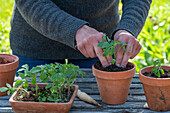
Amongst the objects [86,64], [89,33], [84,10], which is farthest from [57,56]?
[89,33]

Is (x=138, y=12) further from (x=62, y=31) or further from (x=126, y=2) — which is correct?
(x=62, y=31)

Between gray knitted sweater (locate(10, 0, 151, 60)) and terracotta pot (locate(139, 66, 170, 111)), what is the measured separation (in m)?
0.44

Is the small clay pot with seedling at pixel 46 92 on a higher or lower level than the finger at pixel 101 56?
lower

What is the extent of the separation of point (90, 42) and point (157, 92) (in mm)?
431

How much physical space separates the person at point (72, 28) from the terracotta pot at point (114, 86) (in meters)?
0.10

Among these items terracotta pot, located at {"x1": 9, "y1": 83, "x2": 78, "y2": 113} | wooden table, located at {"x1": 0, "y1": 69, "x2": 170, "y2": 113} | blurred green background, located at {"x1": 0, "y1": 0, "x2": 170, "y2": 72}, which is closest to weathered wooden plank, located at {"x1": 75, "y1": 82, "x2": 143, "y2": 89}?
wooden table, located at {"x1": 0, "y1": 69, "x2": 170, "y2": 113}

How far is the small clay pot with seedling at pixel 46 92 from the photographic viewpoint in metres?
1.25

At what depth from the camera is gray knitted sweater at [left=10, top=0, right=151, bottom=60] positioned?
5.05 feet

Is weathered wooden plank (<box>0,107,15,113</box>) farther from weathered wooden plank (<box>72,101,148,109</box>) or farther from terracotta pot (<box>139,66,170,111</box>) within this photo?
terracotta pot (<box>139,66,170,111</box>)

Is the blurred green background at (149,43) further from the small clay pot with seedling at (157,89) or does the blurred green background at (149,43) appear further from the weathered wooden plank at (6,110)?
the weathered wooden plank at (6,110)

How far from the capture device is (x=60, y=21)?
1.52 metres

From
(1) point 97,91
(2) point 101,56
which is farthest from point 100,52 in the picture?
(1) point 97,91

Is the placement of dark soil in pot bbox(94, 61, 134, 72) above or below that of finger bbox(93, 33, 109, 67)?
below

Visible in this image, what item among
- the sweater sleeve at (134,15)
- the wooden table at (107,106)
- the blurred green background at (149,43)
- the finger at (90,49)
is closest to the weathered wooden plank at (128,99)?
the wooden table at (107,106)
